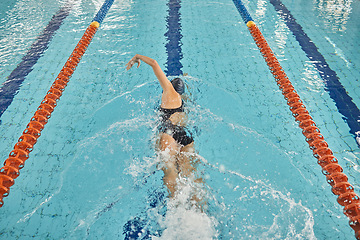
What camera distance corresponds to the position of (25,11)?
538 cm

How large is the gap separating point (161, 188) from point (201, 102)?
→ 1.29m

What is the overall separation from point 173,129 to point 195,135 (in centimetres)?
41

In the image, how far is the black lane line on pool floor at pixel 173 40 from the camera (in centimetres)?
384

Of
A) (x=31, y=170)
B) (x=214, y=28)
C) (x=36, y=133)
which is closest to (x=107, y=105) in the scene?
(x=36, y=133)

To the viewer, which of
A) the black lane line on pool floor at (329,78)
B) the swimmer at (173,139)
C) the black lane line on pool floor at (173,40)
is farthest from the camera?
the black lane line on pool floor at (173,40)

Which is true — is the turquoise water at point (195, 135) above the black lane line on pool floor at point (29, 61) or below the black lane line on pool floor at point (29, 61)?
below

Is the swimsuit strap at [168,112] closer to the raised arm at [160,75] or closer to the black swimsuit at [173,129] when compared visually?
the black swimsuit at [173,129]

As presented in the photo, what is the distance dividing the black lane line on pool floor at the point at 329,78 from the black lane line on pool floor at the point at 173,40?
A: 2.04 m

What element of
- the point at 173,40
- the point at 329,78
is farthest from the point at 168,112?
the point at 329,78

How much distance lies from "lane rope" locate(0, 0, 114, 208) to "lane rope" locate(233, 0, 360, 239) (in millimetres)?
2681

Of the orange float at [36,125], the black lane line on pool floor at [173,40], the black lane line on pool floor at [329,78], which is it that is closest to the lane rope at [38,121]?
the orange float at [36,125]

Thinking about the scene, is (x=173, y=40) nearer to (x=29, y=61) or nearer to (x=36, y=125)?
(x=29, y=61)

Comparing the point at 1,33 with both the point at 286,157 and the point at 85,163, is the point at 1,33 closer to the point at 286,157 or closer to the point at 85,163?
the point at 85,163

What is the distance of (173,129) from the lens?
2508 mm
